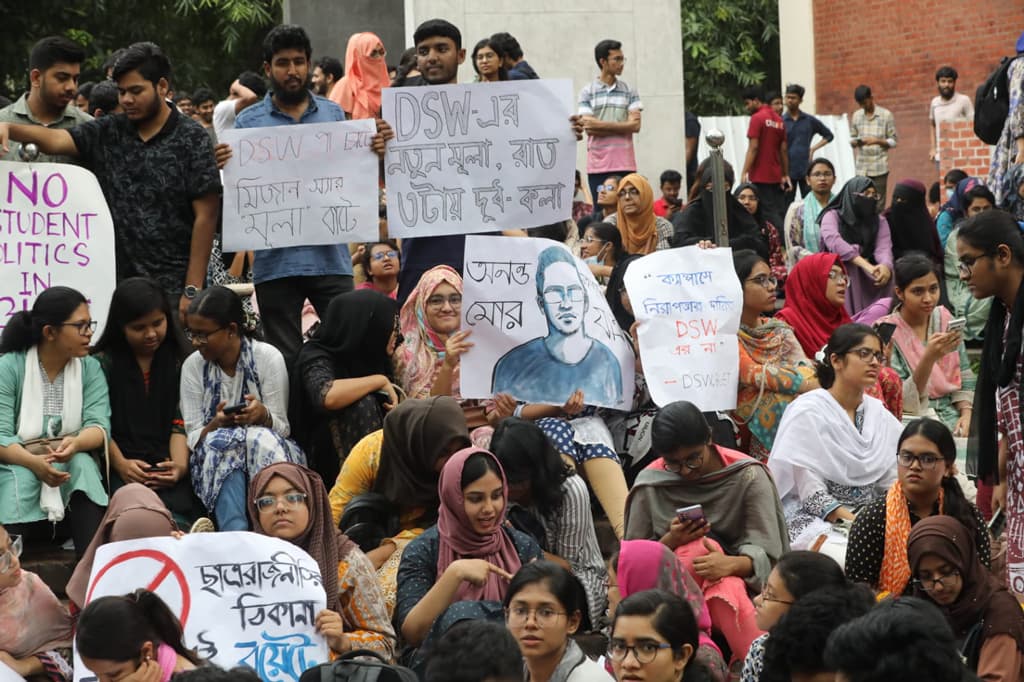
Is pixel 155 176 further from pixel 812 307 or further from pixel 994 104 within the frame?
pixel 994 104

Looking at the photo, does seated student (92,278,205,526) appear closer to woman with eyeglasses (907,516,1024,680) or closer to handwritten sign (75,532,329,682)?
handwritten sign (75,532,329,682)

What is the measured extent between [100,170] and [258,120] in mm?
886

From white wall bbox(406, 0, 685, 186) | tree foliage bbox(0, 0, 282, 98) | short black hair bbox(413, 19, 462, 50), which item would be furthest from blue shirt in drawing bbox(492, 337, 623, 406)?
tree foliage bbox(0, 0, 282, 98)

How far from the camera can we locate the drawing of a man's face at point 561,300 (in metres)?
8.12

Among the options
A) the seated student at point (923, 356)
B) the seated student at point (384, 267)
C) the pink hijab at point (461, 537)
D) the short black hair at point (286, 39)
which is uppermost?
the short black hair at point (286, 39)

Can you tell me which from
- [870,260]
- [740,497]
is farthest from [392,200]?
[870,260]

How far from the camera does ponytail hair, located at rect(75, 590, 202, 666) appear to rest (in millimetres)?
5246

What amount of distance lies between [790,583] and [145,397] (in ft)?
9.90

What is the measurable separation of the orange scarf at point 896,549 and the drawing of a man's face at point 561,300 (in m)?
2.12

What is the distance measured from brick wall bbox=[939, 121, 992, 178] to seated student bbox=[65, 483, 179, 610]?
51.3ft

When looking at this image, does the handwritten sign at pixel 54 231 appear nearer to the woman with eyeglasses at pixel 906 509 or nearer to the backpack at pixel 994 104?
the woman with eyeglasses at pixel 906 509

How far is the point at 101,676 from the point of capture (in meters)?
5.27

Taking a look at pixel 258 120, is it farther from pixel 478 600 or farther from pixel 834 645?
pixel 834 645

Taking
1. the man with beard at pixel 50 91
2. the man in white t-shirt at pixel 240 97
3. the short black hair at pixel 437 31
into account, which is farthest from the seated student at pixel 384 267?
the man in white t-shirt at pixel 240 97
